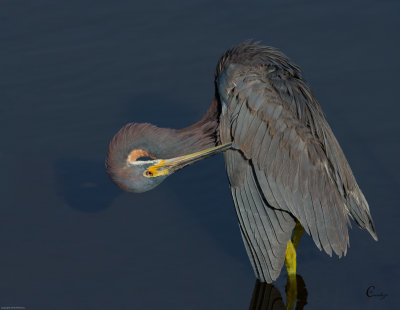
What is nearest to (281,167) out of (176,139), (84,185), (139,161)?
(176,139)

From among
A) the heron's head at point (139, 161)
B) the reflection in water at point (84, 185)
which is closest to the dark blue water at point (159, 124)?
the reflection in water at point (84, 185)

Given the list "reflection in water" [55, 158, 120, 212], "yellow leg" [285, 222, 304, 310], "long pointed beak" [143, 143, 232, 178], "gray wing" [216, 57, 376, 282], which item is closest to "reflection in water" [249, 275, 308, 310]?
"yellow leg" [285, 222, 304, 310]

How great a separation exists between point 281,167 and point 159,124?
2658 mm

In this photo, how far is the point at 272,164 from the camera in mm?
7277

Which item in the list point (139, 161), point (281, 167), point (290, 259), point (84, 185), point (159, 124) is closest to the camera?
point (281, 167)

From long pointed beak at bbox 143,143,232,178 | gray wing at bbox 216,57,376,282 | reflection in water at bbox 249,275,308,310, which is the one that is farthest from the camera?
reflection in water at bbox 249,275,308,310

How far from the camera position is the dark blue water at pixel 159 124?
7797mm

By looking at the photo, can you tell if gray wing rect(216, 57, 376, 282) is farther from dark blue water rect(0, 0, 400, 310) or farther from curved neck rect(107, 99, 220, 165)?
dark blue water rect(0, 0, 400, 310)

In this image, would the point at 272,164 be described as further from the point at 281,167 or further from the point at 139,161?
the point at 139,161

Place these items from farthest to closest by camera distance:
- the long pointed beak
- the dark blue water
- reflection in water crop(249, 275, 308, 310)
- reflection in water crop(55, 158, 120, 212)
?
reflection in water crop(55, 158, 120, 212) → the dark blue water → reflection in water crop(249, 275, 308, 310) → the long pointed beak

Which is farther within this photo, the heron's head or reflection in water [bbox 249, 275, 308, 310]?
reflection in water [bbox 249, 275, 308, 310]

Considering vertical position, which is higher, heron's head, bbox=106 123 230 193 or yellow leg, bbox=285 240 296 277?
heron's head, bbox=106 123 230 193

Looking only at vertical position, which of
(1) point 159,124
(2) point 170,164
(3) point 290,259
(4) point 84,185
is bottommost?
(3) point 290,259

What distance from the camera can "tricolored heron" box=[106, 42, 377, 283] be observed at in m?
7.18
